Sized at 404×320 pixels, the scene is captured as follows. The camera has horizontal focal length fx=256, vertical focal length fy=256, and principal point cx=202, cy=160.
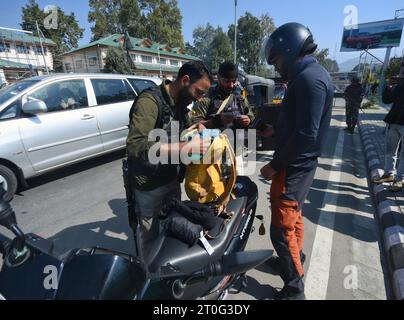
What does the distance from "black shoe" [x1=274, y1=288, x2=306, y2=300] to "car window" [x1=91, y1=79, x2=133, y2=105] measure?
3968 mm

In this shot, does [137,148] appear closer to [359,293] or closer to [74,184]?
[359,293]

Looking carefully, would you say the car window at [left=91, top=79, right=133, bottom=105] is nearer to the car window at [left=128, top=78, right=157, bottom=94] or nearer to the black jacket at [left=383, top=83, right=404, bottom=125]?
the car window at [left=128, top=78, right=157, bottom=94]

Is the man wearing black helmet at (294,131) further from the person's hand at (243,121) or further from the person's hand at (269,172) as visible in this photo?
the person's hand at (243,121)

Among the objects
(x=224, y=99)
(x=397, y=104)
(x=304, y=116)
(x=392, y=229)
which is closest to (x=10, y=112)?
(x=224, y=99)

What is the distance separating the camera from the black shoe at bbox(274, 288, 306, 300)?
1932 mm

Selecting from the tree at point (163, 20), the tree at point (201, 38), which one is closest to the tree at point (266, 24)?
the tree at point (163, 20)

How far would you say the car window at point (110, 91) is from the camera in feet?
14.7

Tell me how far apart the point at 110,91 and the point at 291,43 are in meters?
3.80

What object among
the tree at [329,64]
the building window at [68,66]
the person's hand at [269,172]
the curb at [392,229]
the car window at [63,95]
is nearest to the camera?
the person's hand at [269,172]

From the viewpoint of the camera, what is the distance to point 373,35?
22.9 meters

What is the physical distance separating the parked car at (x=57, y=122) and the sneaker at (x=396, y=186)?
4436mm

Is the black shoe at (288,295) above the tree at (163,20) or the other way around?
the other way around

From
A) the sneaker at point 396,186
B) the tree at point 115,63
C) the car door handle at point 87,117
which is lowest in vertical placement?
the sneaker at point 396,186
